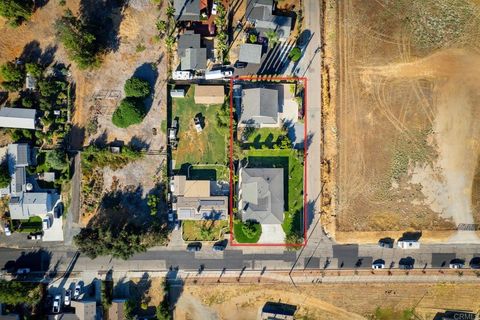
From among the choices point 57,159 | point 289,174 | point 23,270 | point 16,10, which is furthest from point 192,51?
point 23,270

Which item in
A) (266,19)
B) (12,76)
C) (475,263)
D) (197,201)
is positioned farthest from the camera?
(475,263)

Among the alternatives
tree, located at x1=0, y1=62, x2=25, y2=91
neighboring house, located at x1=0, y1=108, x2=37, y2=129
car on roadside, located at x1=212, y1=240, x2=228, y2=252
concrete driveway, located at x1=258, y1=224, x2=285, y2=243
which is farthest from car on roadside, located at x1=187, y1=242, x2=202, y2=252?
tree, located at x1=0, y1=62, x2=25, y2=91

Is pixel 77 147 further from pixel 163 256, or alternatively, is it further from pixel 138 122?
pixel 163 256

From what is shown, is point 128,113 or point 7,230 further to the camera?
point 7,230

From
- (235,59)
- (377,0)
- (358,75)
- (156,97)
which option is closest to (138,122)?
(156,97)

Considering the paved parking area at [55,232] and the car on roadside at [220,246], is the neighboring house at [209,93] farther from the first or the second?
the paved parking area at [55,232]

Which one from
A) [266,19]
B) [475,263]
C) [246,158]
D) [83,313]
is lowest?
[83,313]

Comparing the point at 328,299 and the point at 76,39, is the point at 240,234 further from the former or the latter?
the point at 76,39

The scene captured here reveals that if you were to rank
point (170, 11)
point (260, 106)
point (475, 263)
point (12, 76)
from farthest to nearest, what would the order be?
1. point (475, 263)
2. point (170, 11)
3. point (260, 106)
4. point (12, 76)

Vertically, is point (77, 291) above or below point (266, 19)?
below
